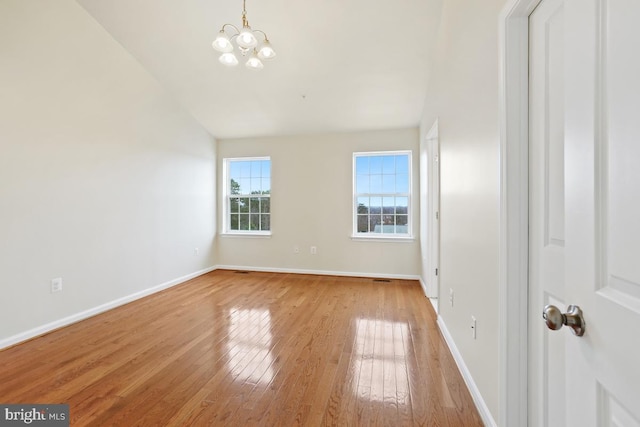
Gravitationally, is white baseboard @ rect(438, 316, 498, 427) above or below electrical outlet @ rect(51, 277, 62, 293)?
below

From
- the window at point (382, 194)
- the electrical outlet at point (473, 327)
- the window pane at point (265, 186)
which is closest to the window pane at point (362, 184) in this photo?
the window at point (382, 194)

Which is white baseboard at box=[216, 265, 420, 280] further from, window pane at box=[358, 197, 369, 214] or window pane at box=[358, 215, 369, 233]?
window pane at box=[358, 197, 369, 214]

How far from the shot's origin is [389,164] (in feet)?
15.0

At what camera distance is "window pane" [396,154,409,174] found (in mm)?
4504

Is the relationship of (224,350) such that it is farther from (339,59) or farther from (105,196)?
(339,59)

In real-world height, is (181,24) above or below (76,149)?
above

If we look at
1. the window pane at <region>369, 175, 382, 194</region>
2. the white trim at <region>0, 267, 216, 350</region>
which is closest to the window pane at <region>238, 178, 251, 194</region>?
the white trim at <region>0, 267, 216, 350</region>

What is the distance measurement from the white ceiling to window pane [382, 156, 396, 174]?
0.51 metres

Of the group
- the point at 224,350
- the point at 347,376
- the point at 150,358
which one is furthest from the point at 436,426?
the point at 150,358

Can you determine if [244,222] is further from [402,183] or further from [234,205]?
[402,183]

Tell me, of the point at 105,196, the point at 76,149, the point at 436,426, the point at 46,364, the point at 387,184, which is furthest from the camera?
the point at 387,184

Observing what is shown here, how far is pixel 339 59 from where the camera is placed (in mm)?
3250

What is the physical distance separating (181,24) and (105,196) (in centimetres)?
207

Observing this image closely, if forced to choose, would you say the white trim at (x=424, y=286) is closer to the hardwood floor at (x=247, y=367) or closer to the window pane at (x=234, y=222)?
the hardwood floor at (x=247, y=367)
